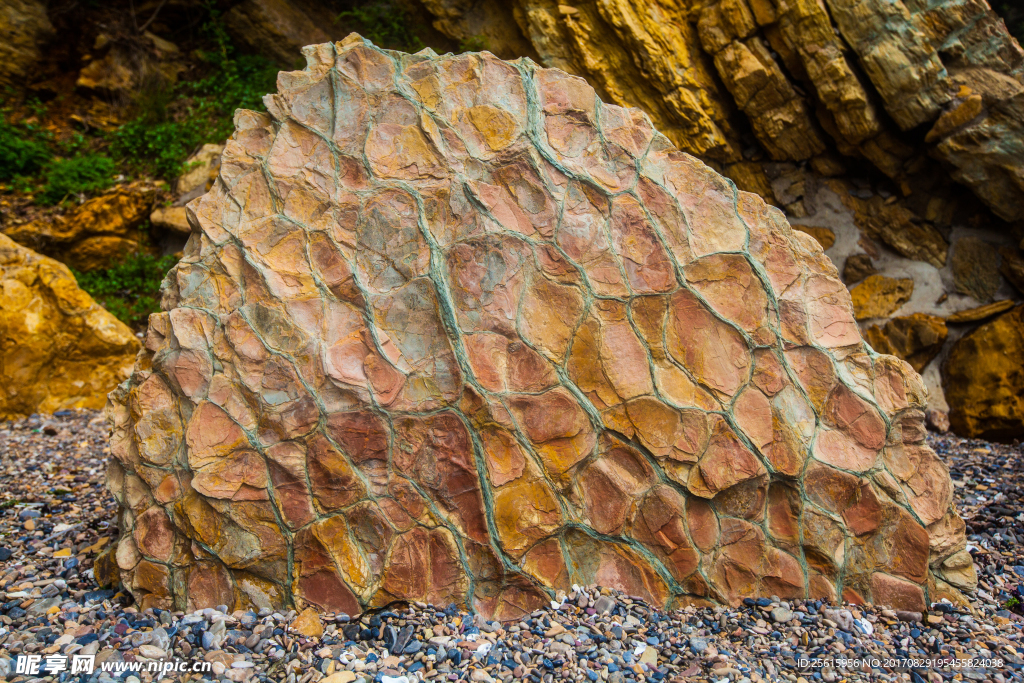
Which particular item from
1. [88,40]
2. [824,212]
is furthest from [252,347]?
[88,40]

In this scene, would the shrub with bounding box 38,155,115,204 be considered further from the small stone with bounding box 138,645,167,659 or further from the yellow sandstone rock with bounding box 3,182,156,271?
the small stone with bounding box 138,645,167,659

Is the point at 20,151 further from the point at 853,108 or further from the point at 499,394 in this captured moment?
the point at 853,108

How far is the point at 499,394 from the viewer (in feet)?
8.03

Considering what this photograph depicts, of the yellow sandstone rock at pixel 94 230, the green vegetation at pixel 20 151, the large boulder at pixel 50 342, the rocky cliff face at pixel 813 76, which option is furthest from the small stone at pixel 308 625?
the green vegetation at pixel 20 151

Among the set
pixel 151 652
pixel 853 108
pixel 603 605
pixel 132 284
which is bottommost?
pixel 132 284

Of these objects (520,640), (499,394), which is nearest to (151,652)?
(520,640)

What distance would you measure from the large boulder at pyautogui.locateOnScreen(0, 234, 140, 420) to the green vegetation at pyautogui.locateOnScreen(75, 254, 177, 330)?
0.77 metres

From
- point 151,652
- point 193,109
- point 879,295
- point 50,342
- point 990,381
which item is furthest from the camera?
point 193,109

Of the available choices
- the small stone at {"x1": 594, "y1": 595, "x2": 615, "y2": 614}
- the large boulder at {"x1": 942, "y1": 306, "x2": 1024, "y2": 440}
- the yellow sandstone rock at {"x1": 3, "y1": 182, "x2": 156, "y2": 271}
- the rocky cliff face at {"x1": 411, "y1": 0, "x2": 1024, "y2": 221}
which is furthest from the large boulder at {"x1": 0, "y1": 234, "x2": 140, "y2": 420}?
the large boulder at {"x1": 942, "y1": 306, "x2": 1024, "y2": 440}

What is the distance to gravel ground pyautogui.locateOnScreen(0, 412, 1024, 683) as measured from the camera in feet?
6.87

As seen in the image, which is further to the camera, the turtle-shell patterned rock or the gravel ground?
the turtle-shell patterned rock

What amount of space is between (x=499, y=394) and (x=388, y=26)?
4.64m

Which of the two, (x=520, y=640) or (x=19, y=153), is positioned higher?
(x=520, y=640)

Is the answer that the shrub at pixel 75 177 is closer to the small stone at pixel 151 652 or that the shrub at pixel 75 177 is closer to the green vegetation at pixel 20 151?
the green vegetation at pixel 20 151
